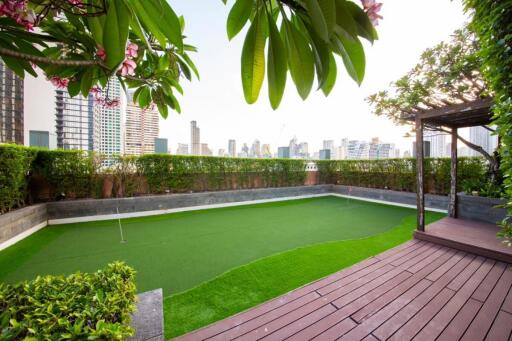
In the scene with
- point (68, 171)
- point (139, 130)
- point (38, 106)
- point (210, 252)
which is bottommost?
point (210, 252)

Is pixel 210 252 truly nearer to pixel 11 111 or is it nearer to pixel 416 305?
pixel 416 305

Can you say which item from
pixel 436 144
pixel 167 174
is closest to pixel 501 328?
pixel 167 174

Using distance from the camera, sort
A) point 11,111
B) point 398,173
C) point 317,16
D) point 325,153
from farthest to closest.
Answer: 1. point 325,153
2. point 11,111
3. point 398,173
4. point 317,16

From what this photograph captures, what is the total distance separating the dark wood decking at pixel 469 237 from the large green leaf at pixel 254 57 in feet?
13.2

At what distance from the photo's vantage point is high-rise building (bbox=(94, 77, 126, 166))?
153cm

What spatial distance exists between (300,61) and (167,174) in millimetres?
5914

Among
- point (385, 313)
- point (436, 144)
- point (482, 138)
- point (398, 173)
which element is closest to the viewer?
point (385, 313)

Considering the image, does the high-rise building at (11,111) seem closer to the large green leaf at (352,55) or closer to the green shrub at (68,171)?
the green shrub at (68,171)

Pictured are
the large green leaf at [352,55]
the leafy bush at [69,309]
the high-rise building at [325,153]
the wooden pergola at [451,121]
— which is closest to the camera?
the large green leaf at [352,55]

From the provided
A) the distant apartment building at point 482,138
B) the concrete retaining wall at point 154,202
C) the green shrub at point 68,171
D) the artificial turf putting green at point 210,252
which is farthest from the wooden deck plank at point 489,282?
the green shrub at point 68,171

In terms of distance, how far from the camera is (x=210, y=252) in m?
3.08

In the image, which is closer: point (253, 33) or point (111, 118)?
point (253, 33)

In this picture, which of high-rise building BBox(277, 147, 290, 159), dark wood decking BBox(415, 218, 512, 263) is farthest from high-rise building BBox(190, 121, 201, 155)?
dark wood decking BBox(415, 218, 512, 263)

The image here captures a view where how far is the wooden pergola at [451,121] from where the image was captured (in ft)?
9.98
